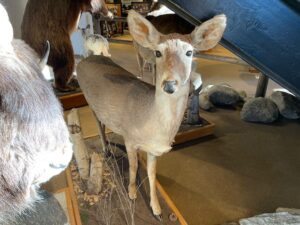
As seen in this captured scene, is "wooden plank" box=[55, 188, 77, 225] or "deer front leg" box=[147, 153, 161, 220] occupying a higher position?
"deer front leg" box=[147, 153, 161, 220]

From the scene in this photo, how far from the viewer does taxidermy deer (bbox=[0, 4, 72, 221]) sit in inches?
22.8

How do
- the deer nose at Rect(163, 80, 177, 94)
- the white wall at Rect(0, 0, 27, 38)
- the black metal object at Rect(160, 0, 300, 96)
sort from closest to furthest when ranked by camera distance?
1. the black metal object at Rect(160, 0, 300, 96)
2. the deer nose at Rect(163, 80, 177, 94)
3. the white wall at Rect(0, 0, 27, 38)

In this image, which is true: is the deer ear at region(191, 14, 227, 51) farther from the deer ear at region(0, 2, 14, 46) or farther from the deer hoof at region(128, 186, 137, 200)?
the deer hoof at region(128, 186, 137, 200)

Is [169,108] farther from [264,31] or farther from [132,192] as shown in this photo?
[132,192]

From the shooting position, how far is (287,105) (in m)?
3.00

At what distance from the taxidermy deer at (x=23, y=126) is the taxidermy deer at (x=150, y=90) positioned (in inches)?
19.1

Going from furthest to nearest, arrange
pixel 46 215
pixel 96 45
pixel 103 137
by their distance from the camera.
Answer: pixel 103 137 < pixel 96 45 < pixel 46 215

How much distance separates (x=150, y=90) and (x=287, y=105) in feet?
7.23

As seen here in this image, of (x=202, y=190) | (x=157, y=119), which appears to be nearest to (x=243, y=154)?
(x=202, y=190)

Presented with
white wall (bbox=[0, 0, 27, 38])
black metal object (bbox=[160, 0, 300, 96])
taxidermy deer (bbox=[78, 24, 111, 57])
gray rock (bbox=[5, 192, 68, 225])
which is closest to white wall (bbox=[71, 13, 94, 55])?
white wall (bbox=[0, 0, 27, 38])

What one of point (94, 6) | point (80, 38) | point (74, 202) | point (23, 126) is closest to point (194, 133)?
point (74, 202)

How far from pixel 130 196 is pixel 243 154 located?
126cm

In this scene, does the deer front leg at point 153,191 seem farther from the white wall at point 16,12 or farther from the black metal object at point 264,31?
the white wall at point 16,12

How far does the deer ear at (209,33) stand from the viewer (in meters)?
0.94
